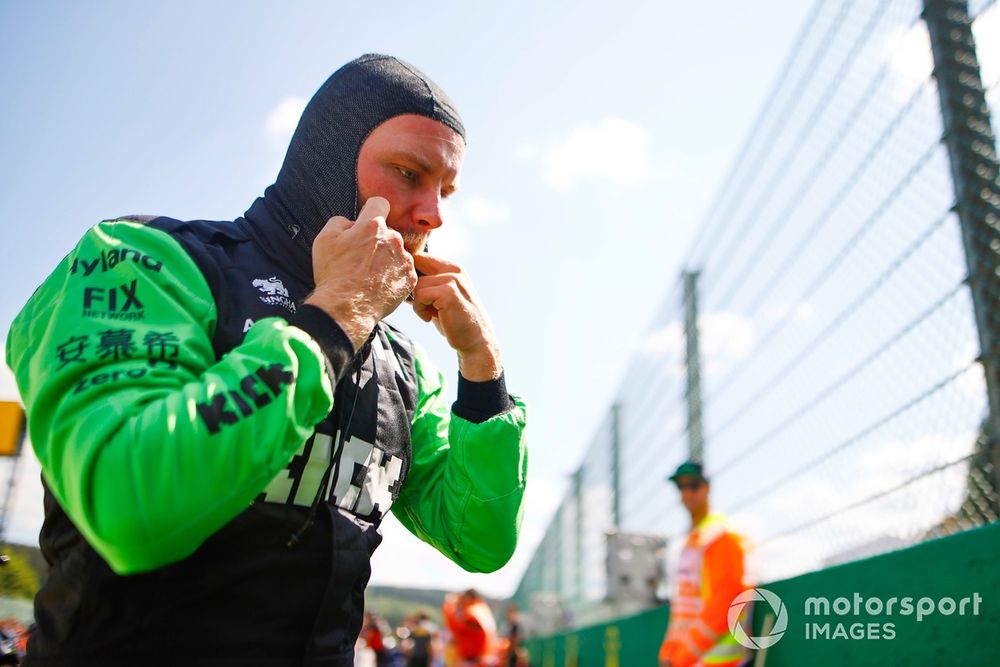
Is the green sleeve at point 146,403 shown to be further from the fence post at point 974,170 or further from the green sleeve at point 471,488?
the fence post at point 974,170

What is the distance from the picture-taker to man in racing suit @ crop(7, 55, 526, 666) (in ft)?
3.48

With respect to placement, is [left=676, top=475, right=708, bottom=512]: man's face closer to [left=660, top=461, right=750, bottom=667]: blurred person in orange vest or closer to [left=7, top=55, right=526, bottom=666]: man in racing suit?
[left=660, top=461, right=750, bottom=667]: blurred person in orange vest

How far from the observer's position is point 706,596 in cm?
471

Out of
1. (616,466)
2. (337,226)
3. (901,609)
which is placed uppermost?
(616,466)

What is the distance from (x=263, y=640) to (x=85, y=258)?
2.12ft

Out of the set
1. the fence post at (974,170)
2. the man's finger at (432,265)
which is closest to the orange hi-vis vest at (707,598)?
the fence post at (974,170)

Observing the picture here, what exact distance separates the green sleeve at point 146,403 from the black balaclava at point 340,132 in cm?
42

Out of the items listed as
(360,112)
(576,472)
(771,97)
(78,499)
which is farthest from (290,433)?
(576,472)

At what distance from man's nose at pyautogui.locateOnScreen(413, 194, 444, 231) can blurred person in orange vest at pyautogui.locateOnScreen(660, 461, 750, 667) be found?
3.46m

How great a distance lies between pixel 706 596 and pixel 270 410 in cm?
413

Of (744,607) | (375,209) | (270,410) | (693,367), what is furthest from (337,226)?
(693,367)

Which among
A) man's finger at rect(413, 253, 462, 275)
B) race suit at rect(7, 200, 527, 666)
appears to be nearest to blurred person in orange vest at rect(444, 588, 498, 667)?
race suit at rect(7, 200, 527, 666)

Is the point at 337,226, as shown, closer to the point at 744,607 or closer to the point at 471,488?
the point at 471,488

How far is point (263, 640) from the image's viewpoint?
129 centimetres
